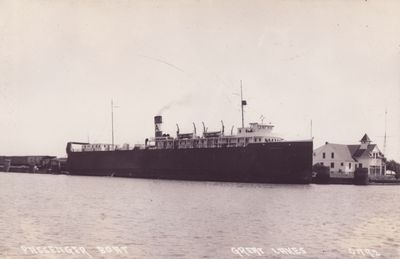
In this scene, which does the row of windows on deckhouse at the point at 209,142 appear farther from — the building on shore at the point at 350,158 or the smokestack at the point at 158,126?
the building on shore at the point at 350,158

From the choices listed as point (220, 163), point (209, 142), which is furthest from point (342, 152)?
point (220, 163)

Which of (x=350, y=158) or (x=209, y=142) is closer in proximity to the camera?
(x=209, y=142)

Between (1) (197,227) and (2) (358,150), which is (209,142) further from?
(1) (197,227)

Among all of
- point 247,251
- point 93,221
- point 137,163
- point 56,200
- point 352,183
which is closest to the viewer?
point 247,251

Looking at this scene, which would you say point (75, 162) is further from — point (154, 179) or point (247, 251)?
point (247, 251)

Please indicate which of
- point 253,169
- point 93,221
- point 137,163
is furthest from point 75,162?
point 93,221
